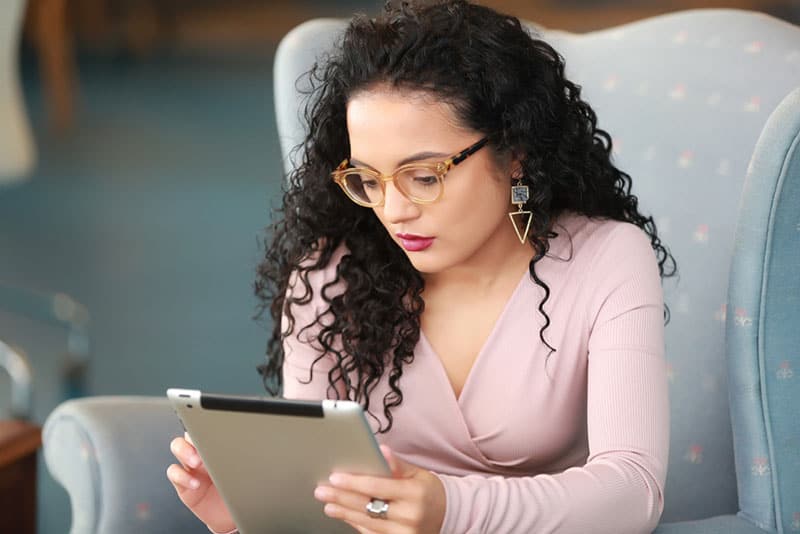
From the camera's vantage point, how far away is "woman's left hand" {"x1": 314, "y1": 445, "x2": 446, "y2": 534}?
3.76 feet

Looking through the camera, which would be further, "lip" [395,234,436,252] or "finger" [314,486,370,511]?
"lip" [395,234,436,252]

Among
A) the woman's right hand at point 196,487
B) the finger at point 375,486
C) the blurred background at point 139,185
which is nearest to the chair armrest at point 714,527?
the finger at point 375,486

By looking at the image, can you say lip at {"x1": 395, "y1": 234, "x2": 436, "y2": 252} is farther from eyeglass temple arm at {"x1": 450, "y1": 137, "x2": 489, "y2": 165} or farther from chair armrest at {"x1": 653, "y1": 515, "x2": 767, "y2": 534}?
chair armrest at {"x1": 653, "y1": 515, "x2": 767, "y2": 534}

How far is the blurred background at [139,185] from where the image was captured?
10.4ft

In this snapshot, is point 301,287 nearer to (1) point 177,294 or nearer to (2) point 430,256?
(2) point 430,256

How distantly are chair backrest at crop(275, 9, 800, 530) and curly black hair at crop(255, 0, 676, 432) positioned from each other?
7.9 inches

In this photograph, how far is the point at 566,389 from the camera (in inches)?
57.1

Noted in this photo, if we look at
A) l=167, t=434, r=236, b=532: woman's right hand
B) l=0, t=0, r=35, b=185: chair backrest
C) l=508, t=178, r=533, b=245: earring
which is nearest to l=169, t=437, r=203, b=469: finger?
l=167, t=434, r=236, b=532: woman's right hand

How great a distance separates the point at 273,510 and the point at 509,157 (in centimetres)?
47

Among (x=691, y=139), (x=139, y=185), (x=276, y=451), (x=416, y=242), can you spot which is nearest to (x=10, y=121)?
(x=139, y=185)

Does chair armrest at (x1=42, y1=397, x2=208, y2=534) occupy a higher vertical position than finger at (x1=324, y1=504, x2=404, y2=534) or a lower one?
lower

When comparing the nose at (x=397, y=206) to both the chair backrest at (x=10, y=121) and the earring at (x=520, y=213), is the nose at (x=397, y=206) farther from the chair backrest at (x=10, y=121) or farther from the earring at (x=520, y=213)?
the chair backrest at (x=10, y=121)

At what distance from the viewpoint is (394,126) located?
52.4 inches

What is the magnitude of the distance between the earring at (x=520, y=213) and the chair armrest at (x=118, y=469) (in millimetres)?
497
